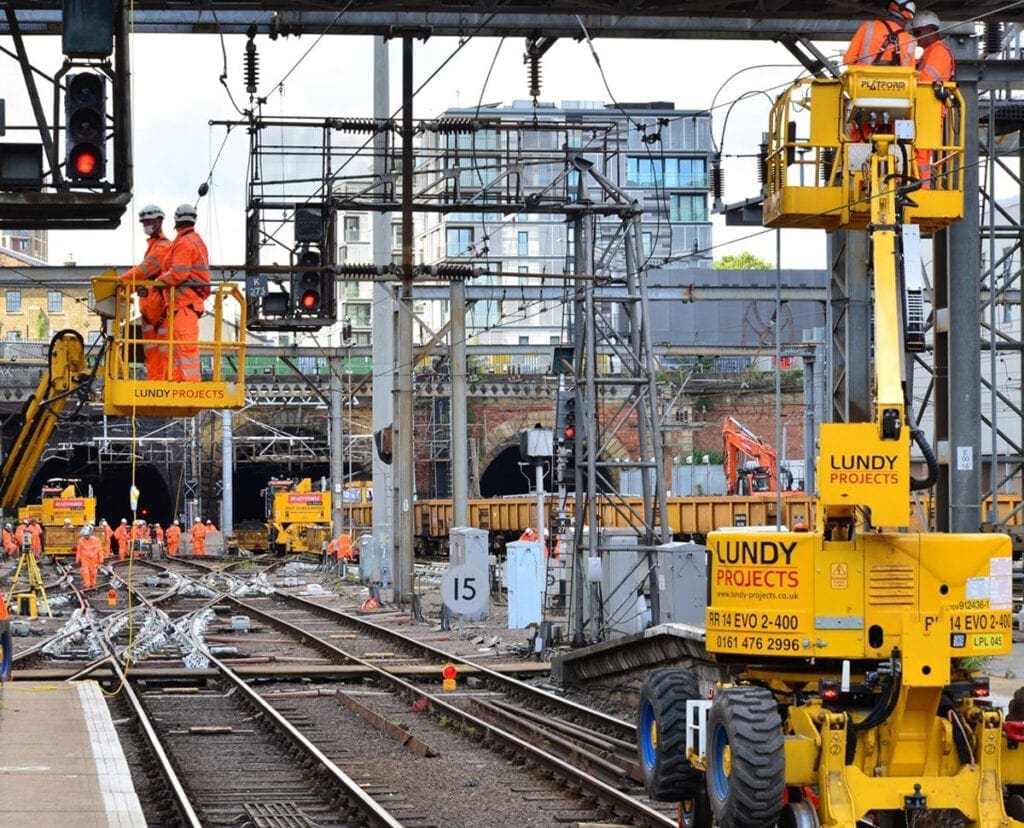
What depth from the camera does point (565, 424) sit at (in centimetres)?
2664

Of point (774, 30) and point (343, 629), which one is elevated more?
point (774, 30)

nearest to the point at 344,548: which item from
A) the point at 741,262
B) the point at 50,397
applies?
the point at 50,397

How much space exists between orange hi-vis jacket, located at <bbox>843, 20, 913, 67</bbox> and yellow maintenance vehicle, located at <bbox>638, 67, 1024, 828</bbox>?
127 inches

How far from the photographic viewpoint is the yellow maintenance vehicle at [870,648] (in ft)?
32.4

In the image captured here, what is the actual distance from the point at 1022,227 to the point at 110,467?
71063 millimetres

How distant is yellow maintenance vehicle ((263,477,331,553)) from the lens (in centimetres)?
7019

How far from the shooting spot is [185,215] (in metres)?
17.6

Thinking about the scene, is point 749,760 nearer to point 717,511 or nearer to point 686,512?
point 717,511

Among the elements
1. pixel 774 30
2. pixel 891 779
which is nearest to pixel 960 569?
pixel 891 779

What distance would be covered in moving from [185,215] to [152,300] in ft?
2.96

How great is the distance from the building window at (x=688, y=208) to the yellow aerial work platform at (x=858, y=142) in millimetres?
95019

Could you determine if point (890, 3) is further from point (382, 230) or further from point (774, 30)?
point (382, 230)

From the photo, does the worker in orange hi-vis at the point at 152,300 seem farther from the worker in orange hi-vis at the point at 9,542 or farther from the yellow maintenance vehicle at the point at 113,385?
the worker in orange hi-vis at the point at 9,542

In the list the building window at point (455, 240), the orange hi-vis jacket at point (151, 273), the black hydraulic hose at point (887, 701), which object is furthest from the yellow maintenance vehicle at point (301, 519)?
the black hydraulic hose at point (887, 701)
